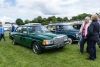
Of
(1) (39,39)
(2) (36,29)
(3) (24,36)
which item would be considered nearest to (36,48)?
(1) (39,39)

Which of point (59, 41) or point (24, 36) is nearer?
point (59, 41)

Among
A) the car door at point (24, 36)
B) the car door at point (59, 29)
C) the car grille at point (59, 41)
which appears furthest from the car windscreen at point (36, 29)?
the car door at point (59, 29)

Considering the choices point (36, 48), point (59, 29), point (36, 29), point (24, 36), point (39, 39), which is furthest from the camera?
point (59, 29)

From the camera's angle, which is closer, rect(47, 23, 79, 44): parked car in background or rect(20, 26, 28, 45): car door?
rect(20, 26, 28, 45): car door

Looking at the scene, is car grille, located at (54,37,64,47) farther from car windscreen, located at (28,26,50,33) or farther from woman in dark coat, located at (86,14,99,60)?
woman in dark coat, located at (86,14,99,60)

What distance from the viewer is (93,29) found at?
4.91 meters

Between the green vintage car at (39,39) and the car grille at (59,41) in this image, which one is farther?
the car grille at (59,41)

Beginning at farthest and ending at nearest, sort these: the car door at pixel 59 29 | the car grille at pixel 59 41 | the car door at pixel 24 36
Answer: the car door at pixel 59 29
the car door at pixel 24 36
the car grille at pixel 59 41

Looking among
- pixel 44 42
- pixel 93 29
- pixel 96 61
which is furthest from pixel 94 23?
pixel 44 42

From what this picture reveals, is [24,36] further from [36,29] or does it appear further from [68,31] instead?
[68,31]

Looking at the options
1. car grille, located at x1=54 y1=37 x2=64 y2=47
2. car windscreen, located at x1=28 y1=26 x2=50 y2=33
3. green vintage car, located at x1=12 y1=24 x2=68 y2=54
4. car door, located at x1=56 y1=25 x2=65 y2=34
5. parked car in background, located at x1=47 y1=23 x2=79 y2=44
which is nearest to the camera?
green vintage car, located at x1=12 y1=24 x2=68 y2=54

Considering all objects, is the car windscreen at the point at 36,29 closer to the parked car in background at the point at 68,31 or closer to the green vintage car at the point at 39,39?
the green vintage car at the point at 39,39

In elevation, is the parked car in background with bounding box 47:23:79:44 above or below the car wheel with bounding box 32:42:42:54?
above

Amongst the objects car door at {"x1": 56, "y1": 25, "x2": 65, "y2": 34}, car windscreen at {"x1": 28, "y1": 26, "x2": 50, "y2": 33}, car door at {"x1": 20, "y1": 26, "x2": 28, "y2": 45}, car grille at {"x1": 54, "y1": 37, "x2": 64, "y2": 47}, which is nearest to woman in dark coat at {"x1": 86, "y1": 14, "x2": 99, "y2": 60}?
car grille at {"x1": 54, "y1": 37, "x2": 64, "y2": 47}
